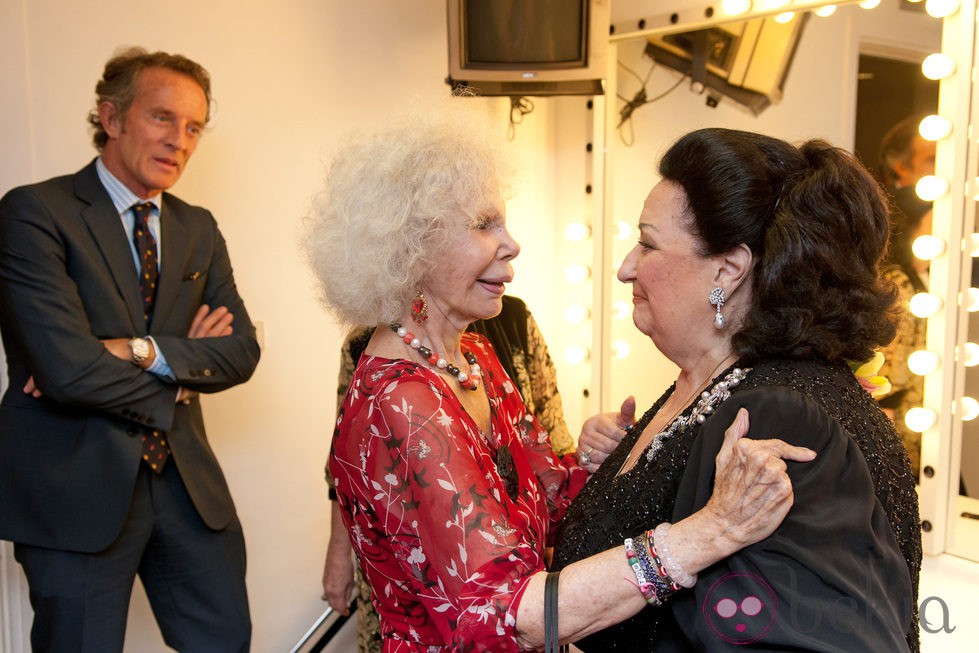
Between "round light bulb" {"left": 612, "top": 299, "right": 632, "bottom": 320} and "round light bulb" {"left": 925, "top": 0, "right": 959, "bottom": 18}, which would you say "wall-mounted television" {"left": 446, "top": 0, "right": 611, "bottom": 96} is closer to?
"round light bulb" {"left": 612, "top": 299, "right": 632, "bottom": 320}

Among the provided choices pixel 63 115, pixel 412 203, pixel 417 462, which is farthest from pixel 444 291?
pixel 63 115

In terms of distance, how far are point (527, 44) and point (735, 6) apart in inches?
28.2

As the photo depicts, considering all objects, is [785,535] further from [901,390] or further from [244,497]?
[244,497]

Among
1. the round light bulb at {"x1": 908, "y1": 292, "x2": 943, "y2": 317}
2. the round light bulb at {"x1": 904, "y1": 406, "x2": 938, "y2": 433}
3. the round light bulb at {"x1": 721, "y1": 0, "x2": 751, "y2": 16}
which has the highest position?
the round light bulb at {"x1": 721, "y1": 0, "x2": 751, "y2": 16}

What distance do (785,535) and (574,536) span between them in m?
0.39

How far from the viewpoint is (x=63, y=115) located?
2.32 metres

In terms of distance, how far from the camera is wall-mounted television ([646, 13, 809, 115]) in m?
2.70

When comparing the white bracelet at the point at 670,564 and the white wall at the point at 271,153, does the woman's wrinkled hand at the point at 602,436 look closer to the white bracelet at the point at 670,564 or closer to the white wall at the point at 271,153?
the white bracelet at the point at 670,564

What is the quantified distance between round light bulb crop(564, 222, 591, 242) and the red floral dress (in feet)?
7.20

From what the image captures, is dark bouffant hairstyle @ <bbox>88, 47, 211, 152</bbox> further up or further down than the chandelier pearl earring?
further up

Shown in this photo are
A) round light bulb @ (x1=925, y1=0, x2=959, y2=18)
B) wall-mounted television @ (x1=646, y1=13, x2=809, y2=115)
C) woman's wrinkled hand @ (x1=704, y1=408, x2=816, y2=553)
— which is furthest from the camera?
wall-mounted television @ (x1=646, y1=13, x2=809, y2=115)

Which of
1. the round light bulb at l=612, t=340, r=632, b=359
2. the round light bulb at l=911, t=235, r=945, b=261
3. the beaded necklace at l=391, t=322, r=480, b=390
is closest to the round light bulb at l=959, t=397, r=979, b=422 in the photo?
the round light bulb at l=911, t=235, r=945, b=261

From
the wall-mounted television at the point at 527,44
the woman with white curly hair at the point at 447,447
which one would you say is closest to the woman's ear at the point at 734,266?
the woman with white curly hair at the point at 447,447

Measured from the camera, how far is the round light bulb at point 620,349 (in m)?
3.27
